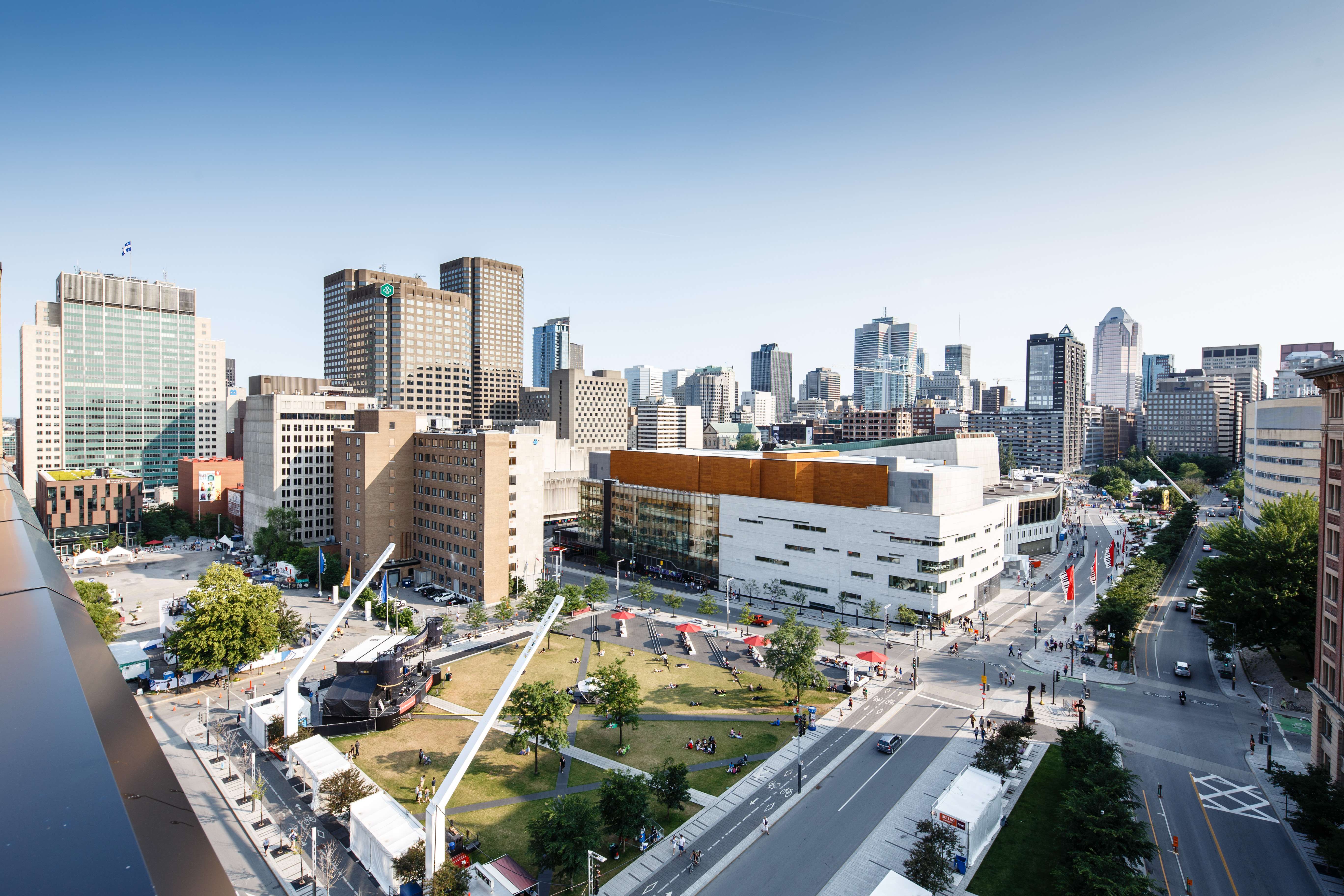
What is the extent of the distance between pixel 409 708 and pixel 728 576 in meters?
44.5

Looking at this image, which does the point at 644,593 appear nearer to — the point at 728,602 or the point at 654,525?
the point at 728,602

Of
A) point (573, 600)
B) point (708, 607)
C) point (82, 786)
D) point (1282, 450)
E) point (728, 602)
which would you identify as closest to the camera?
point (82, 786)

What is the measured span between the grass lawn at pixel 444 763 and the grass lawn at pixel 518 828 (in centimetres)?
143

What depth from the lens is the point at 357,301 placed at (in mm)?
181375

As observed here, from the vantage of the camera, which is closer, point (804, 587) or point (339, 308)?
point (804, 587)

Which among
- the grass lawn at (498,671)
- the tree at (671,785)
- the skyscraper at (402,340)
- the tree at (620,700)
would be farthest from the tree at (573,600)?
the skyscraper at (402,340)

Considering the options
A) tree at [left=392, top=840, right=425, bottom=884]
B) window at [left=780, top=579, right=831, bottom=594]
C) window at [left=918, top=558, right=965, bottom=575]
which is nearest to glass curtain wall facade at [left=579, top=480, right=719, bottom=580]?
window at [left=780, top=579, right=831, bottom=594]

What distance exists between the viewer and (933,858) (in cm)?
3109

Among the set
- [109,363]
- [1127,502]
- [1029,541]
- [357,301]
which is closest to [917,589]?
[1029,541]

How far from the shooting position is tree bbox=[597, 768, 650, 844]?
1375 inches

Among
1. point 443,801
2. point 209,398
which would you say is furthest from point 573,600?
point 209,398

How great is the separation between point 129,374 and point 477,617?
479ft

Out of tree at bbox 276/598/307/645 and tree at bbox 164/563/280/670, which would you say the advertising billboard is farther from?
tree at bbox 164/563/280/670

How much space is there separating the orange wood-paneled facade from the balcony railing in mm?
75100
